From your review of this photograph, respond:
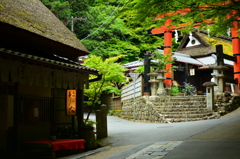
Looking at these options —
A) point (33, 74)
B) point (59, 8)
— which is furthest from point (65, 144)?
point (59, 8)

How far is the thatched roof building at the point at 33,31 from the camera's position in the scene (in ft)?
29.4

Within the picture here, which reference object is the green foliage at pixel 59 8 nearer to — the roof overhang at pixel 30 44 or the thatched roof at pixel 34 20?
the thatched roof at pixel 34 20

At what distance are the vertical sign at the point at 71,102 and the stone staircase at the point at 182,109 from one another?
24.3 feet

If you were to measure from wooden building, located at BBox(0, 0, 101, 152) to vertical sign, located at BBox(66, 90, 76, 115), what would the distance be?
0.40 ft

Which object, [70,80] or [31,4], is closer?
[70,80]

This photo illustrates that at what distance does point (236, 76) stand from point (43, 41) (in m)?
16.0

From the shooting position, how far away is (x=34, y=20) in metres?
10.5

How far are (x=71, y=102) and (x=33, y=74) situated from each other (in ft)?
9.39

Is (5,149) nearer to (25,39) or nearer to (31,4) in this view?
(25,39)

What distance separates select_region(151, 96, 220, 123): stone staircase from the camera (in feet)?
54.4

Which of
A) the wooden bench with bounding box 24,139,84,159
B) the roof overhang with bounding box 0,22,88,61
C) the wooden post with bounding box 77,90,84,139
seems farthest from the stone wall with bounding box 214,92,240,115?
the wooden bench with bounding box 24,139,84,159

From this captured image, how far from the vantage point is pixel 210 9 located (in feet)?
28.4

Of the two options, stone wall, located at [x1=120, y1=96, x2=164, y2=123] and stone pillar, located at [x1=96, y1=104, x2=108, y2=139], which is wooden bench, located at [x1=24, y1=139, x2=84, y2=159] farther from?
stone wall, located at [x1=120, y1=96, x2=164, y2=123]

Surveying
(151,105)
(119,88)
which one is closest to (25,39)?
(151,105)
